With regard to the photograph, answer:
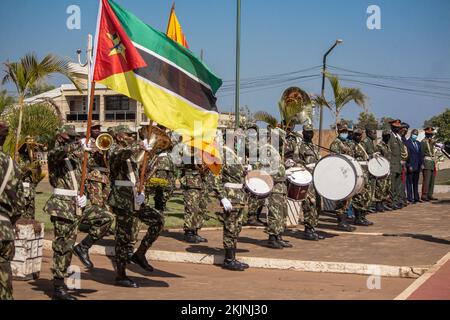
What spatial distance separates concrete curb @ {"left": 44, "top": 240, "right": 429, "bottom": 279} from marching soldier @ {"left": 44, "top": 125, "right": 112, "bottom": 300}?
10.5 feet

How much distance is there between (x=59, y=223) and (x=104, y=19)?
2.71 m

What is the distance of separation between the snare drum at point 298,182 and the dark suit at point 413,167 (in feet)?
28.8

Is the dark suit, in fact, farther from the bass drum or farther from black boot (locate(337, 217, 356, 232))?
the bass drum

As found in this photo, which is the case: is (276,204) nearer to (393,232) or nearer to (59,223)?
(393,232)

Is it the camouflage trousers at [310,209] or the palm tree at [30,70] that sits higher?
the palm tree at [30,70]

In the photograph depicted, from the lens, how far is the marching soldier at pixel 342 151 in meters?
14.2

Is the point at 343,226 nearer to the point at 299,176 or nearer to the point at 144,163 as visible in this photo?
the point at 299,176

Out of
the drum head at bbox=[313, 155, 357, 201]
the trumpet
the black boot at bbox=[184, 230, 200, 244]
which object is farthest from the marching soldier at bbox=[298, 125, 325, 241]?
the trumpet

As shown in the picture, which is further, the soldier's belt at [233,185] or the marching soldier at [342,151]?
the marching soldier at [342,151]

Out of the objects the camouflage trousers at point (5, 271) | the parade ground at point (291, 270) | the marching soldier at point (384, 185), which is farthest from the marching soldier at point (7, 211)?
the marching soldier at point (384, 185)

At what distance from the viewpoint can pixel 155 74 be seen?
8.97m

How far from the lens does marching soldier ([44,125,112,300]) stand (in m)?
7.99

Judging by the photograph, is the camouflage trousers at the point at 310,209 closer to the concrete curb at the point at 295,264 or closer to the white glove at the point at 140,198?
the concrete curb at the point at 295,264

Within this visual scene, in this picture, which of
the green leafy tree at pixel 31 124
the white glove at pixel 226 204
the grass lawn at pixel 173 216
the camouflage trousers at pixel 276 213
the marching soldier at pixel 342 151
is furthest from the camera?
the green leafy tree at pixel 31 124
